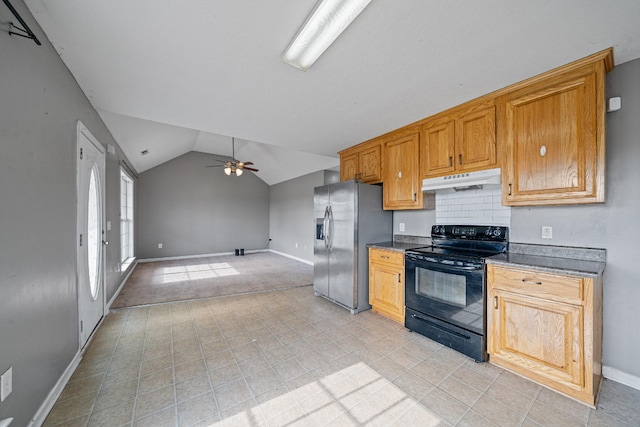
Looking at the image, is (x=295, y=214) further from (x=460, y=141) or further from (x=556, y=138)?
(x=556, y=138)

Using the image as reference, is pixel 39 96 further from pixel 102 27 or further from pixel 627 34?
pixel 627 34

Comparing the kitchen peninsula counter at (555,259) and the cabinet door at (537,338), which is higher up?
the kitchen peninsula counter at (555,259)

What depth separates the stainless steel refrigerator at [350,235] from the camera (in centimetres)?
323

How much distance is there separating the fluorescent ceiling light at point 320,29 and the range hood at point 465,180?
1.78 m

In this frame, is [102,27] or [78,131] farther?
[78,131]

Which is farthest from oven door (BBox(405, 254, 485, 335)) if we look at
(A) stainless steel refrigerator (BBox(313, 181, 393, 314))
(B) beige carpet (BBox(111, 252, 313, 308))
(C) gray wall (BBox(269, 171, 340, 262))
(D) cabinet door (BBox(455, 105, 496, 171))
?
(C) gray wall (BBox(269, 171, 340, 262))

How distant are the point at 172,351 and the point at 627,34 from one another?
4256mm

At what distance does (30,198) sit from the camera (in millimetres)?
1444

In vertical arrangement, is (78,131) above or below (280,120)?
below

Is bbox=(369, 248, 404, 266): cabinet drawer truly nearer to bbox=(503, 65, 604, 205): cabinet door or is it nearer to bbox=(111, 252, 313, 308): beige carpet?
bbox=(503, 65, 604, 205): cabinet door

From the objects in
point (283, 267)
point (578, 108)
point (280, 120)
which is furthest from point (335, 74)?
point (283, 267)

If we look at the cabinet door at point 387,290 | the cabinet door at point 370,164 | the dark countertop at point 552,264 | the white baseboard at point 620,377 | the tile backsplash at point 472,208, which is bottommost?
the white baseboard at point 620,377

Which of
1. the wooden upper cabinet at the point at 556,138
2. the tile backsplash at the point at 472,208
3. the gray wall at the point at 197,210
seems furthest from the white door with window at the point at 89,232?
the gray wall at the point at 197,210

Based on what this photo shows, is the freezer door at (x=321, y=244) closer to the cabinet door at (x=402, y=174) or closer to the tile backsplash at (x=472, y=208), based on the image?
the cabinet door at (x=402, y=174)
